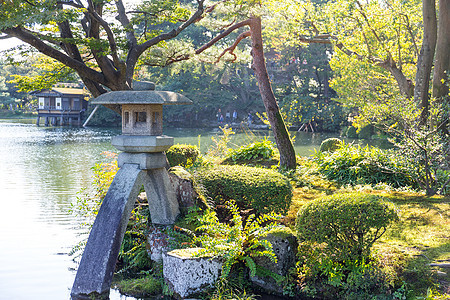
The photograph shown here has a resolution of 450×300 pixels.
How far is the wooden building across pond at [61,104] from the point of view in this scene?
39.7 m

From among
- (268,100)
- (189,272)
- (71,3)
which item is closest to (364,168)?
(268,100)

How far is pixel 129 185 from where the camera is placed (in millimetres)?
4895

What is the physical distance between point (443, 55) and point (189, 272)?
742 cm

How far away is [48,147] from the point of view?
2142 centimetres

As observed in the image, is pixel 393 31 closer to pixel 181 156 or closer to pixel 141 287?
pixel 181 156

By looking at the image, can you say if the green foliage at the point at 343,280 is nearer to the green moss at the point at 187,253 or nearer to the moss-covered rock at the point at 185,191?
the green moss at the point at 187,253

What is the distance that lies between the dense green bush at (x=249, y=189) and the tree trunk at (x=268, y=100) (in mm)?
3534

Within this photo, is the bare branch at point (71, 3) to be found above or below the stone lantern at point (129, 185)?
above

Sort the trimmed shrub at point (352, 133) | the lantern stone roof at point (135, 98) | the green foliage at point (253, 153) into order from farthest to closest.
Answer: the trimmed shrub at point (352, 133), the green foliage at point (253, 153), the lantern stone roof at point (135, 98)

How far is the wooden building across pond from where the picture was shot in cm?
3966

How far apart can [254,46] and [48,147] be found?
15423mm

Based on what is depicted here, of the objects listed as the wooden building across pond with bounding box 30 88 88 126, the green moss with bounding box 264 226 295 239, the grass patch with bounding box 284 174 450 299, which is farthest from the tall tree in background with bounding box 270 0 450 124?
the wooden building across pond with bounding box 30 88 88 126

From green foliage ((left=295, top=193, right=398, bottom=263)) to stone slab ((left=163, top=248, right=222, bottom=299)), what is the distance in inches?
40.4

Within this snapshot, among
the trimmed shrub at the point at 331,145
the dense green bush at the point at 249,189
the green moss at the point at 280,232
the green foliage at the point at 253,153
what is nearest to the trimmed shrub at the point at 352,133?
the trimmed shrub at the point at 331,145
